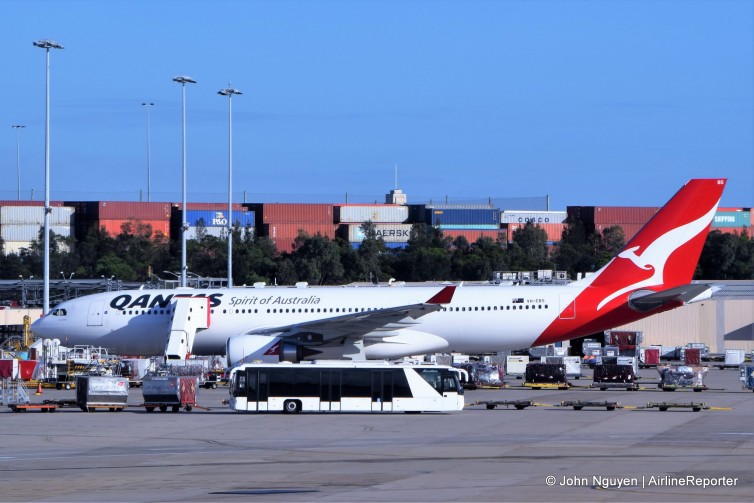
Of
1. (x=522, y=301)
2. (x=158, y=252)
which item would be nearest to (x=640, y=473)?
(x=522, y=301)

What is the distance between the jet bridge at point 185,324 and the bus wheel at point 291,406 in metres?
13.3

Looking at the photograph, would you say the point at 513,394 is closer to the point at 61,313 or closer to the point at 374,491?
the point at 61,313

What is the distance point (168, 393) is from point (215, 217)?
12574 cm

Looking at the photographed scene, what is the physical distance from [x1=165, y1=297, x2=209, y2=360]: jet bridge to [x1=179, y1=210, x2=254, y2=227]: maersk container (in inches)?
4316

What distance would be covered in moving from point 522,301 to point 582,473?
27242mm

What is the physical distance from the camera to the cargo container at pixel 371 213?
550ft

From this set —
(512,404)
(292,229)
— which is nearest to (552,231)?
(292,229)

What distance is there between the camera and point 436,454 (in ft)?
83.5

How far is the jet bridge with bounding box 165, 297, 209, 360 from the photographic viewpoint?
49156mm

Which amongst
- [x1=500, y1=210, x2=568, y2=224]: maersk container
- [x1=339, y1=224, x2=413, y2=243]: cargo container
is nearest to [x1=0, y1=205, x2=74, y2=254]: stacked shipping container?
[x1=339, y1=224, x2=413, y2=243]: cargo container

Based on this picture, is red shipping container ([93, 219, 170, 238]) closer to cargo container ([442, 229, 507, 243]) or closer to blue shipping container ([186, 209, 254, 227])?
blue shipping container ([186, 209, 254, 227])

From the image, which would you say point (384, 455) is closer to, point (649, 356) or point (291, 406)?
point (291, 406)

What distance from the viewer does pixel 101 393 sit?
37.8 m

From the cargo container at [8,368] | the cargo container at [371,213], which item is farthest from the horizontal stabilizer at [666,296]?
the cargo container at [371,213]
